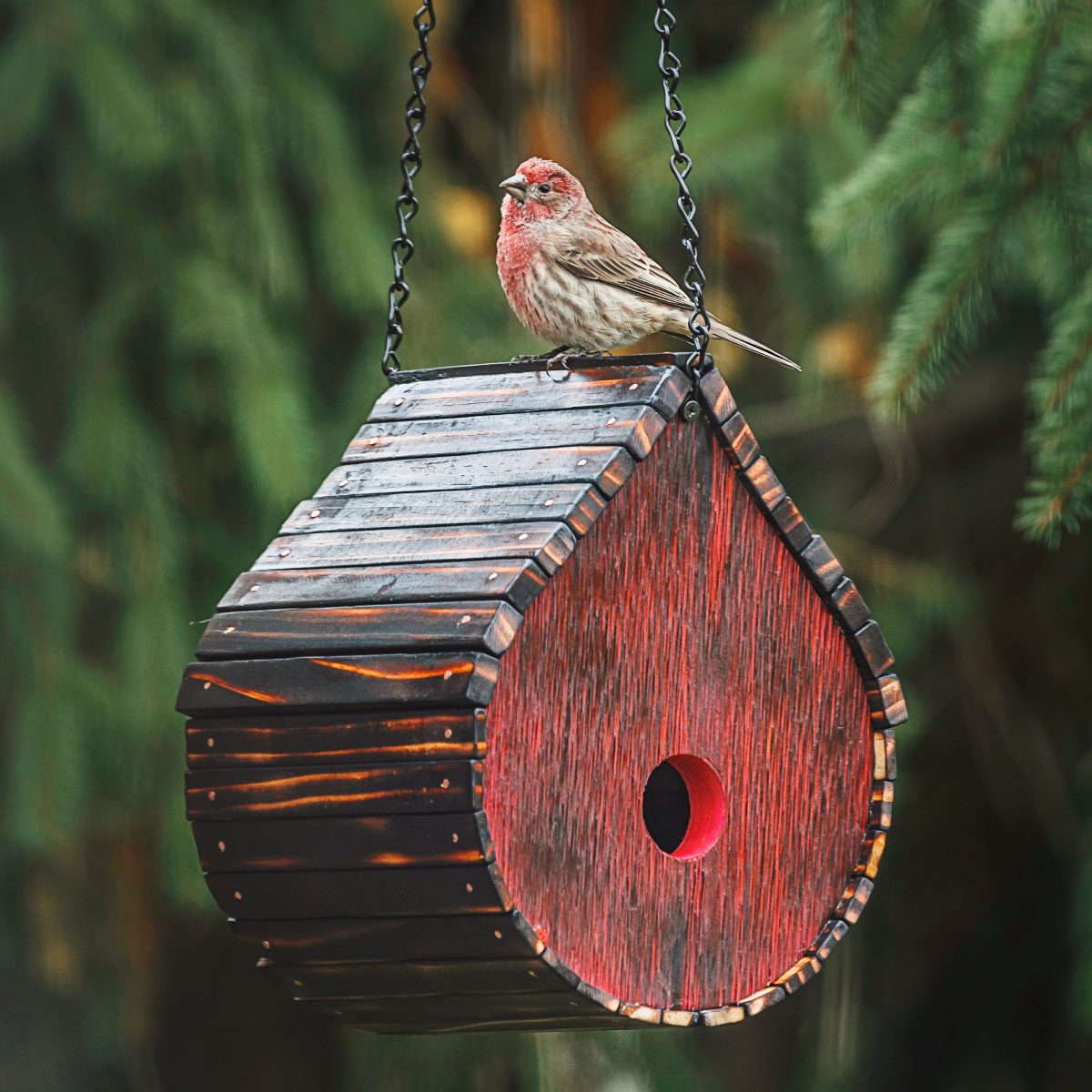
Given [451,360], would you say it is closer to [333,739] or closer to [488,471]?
[488,471]

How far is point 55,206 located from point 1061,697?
9.54 ft

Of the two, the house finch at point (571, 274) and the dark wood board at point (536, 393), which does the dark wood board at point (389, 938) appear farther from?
the house finch at point (571, 274)

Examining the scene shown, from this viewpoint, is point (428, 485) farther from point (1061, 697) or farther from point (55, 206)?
point (1061, 697)

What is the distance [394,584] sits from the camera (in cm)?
216

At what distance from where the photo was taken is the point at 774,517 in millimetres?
2447

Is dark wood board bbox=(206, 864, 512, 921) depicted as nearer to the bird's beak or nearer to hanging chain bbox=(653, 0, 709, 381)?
hanging chain bbox=(653, 0, 709, 381)

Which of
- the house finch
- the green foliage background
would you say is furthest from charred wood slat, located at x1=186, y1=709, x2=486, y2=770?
the green foliage background

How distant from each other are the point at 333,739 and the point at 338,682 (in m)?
0.06

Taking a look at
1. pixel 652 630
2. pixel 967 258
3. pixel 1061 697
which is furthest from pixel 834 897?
pixel 1061 697

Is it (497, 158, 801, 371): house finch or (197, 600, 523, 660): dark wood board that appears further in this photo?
(497, 158, 801, 371): house finch

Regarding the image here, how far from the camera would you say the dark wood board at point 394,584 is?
2.10m

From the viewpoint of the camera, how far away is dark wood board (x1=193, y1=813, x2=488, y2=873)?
2.04 meters

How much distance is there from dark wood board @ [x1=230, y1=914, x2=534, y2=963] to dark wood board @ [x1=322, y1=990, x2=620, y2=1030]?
9 cm

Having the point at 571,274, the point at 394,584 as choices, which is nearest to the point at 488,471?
the point at 394,584
